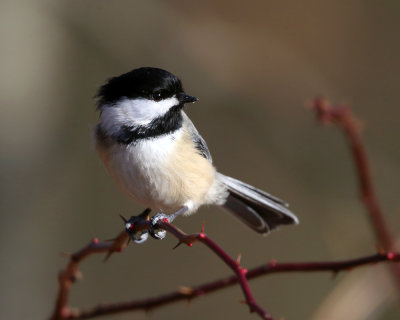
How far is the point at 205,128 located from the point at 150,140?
9.08 feet

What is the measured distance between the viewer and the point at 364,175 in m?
2.08

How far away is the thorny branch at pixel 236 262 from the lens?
1.55 meters

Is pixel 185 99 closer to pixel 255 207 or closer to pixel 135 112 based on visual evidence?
pixel 135 112

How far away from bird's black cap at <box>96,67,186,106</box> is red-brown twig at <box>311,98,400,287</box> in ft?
2.64

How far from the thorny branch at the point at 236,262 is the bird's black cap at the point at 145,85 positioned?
723 mm

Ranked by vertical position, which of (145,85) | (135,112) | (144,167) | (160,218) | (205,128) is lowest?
(205,128)

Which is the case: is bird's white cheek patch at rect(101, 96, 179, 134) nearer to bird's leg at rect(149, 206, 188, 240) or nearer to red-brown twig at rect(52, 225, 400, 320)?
bird's leg at rect(149, 206, 188, 240)

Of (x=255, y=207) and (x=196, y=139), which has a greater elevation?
(x=196, y=139)

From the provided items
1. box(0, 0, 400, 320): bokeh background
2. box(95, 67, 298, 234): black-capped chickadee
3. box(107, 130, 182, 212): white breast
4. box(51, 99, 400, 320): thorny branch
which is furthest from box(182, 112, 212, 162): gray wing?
box(0, 0, 400, 320): bokeh background

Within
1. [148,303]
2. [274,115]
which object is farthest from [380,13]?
[148,303]

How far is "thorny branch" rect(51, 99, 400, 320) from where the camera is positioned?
1.55 m

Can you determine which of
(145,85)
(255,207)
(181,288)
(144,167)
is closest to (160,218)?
(144,167)

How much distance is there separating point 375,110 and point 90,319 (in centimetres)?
397

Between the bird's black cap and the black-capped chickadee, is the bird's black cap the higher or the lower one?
the higher one
